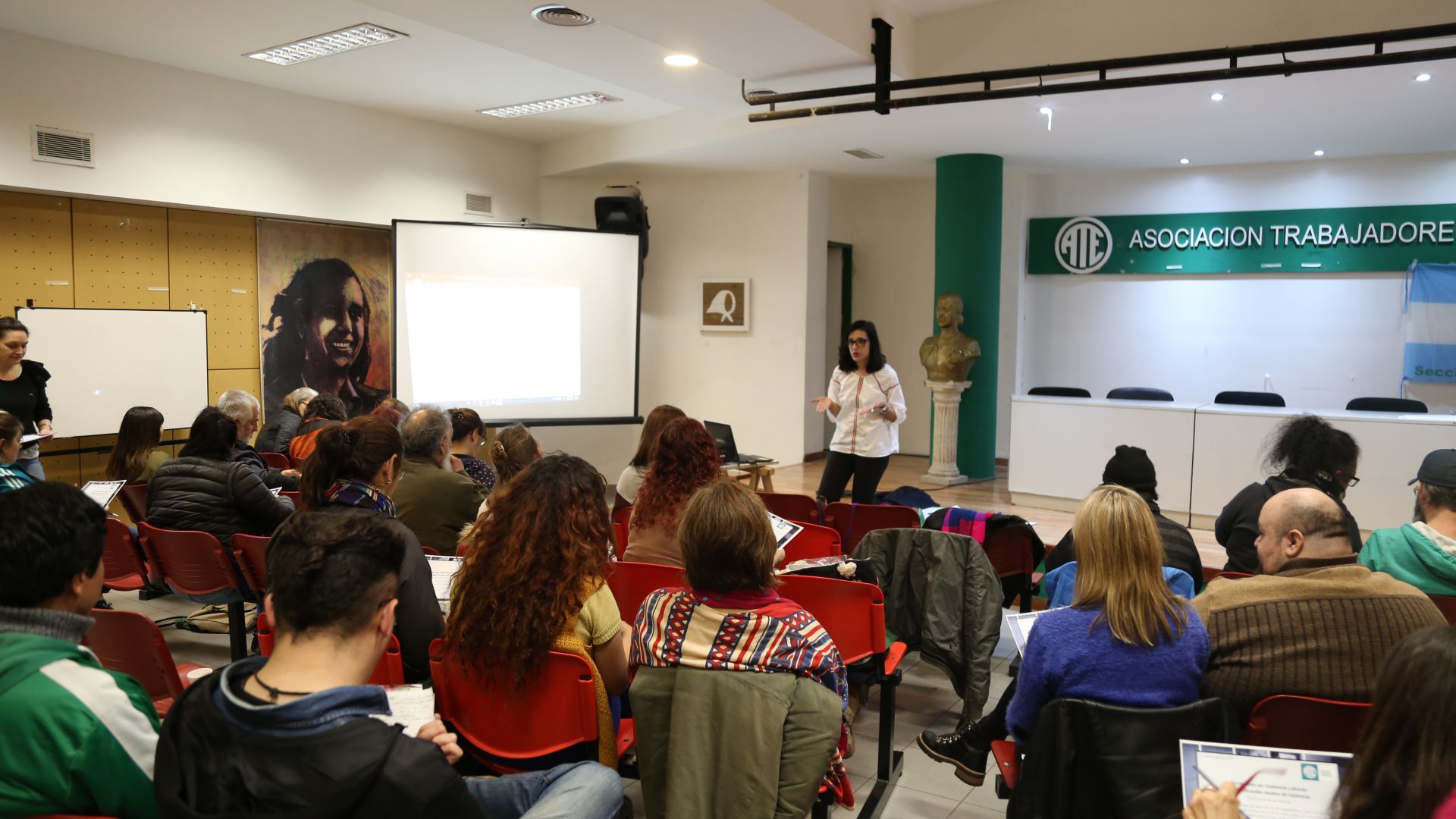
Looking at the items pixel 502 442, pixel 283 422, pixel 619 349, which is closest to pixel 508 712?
pixel 502 442

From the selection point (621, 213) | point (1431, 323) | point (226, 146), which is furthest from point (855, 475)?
point (1431, 323)

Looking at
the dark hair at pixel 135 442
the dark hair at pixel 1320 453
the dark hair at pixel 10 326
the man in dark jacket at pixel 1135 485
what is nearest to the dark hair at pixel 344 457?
the man in dark jacket at pixel 1135 485

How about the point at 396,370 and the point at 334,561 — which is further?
the point at 396,370

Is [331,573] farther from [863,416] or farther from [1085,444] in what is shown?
[1085,444]

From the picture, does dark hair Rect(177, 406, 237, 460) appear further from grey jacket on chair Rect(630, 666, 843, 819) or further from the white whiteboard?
grey jacket on chair Rect(630, 666, 843, 819)

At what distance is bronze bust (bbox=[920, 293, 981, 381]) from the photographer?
339 inches

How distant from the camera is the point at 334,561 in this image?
148 centimetres

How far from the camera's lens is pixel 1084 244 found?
9930mm

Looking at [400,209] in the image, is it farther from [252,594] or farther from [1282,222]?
[1282,222]

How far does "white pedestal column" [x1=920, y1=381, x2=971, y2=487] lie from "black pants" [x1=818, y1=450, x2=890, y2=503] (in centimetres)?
266

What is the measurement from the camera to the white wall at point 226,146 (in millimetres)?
6336

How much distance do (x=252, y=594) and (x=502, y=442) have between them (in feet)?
4.03

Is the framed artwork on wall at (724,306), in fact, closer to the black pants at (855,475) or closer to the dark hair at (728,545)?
the black pants at (855,475)

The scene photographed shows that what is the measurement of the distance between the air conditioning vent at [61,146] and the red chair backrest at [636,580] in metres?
5.61
